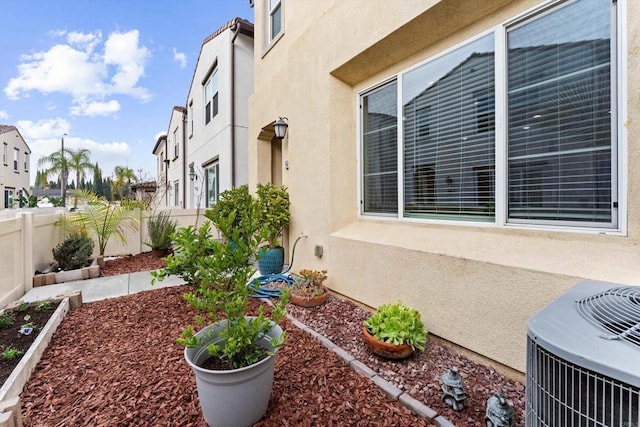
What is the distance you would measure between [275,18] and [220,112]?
4006mm

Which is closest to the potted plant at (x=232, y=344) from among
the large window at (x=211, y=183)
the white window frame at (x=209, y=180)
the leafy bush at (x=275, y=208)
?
the leafy bush at (x=275, y=208)

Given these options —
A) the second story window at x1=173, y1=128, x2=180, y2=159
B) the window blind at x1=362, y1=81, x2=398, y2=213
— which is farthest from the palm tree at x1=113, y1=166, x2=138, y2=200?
the window blind at x1=362, y1=81, x2=398, y2=213

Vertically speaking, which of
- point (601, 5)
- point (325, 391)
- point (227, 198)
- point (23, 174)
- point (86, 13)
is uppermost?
point (86, 13)

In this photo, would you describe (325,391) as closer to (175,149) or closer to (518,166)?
(518,166)

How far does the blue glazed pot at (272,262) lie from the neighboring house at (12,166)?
24929 millimetres

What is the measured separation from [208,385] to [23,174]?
36142 mm

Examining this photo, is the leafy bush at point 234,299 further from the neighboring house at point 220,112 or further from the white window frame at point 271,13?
the neighboring house at point 220,112

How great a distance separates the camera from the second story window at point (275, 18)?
22.7ft

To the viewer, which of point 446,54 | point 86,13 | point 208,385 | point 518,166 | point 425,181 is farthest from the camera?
point 86,13

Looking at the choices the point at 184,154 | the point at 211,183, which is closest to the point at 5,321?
the point at 211,183

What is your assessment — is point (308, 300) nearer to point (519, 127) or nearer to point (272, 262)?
point (272, 262)

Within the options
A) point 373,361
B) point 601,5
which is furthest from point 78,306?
point 601,5

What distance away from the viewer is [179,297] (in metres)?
4.55

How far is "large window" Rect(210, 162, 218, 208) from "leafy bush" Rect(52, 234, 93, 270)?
505 cm
